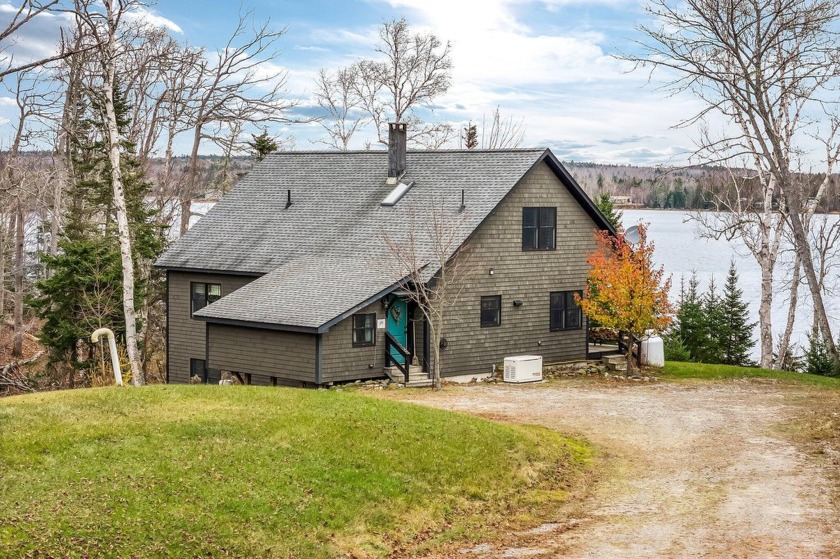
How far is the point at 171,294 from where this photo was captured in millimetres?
36125

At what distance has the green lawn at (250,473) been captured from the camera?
12617 mm

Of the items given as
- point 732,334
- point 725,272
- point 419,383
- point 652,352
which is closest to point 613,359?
point 652,352

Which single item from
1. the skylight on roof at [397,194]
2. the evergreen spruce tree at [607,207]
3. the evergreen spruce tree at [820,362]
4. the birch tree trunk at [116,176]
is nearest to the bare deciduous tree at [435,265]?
the skylight on roof at [397,194]

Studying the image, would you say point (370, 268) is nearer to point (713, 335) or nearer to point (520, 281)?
point (520, 281)

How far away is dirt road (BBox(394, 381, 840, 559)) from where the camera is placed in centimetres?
1417

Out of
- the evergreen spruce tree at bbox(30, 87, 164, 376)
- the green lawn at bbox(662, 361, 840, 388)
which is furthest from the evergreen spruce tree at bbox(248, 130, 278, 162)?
the green lawn at bbox(662, 361, 840, 388)

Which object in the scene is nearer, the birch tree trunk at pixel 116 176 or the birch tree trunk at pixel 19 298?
the birch tree trunk at pixel 116 176

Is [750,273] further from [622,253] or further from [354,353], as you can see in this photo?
[354,353]

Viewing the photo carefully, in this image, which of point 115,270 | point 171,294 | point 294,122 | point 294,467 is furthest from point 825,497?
point 294,122

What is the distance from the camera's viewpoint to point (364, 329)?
29297mm

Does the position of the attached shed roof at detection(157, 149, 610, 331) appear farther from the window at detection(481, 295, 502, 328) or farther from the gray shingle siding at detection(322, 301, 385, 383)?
the window at detection(481, 295, 502, 328)

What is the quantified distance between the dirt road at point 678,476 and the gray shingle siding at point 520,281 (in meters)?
2.67

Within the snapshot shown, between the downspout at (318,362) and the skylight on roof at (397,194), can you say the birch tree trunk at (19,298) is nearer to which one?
the skylight on roof at (397,194)

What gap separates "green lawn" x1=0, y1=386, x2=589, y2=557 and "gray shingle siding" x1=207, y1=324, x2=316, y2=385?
7860mm
